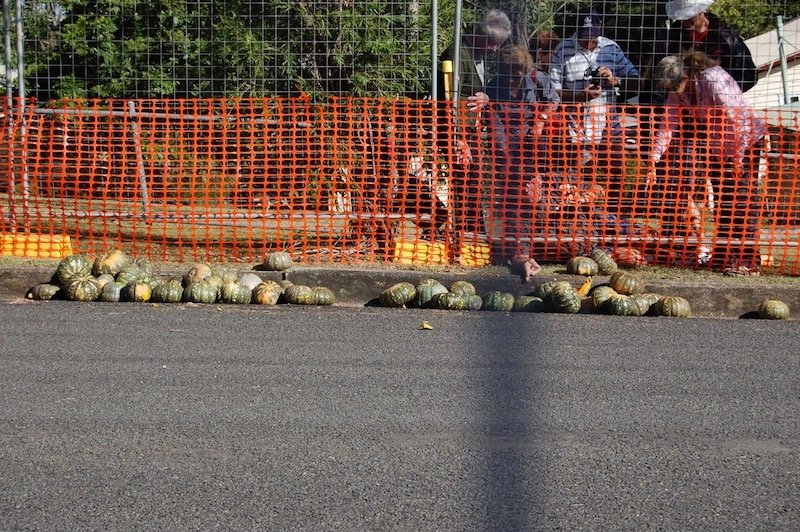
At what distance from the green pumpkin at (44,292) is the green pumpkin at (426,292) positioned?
2745 mm

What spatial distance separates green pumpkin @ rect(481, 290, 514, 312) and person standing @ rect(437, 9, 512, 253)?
1.45 meters

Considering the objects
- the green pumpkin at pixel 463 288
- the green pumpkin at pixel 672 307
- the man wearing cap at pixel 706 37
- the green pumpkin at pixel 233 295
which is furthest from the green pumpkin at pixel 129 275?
the man wearing cap at pixel 706 37

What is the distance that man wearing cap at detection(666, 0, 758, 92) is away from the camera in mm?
10375

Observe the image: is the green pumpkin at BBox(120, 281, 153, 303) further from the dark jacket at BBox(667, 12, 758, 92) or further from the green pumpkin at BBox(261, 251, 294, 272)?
the dark jacket at BBox(667, 12, 758, 92)

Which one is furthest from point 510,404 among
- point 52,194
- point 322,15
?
point 322,15

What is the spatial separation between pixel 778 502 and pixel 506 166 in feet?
19.1

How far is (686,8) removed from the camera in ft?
33.9

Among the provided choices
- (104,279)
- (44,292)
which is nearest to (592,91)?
(104,279)

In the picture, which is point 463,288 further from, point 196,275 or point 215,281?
point 196,275

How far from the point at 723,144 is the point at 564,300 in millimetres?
2593

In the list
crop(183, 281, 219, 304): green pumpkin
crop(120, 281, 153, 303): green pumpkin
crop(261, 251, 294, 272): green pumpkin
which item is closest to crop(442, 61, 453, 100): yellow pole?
crop(261, 251, 294, 272): green pumpkin

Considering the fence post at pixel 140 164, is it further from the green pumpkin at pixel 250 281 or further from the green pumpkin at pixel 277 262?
the green pumpkin at pixel 250 281

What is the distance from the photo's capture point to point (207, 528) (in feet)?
14.2

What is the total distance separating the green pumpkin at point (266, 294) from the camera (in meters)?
8.76
